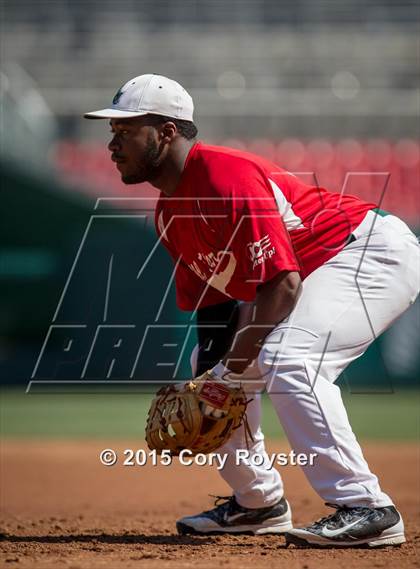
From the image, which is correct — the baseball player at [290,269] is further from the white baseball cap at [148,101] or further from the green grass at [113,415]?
the green grass at [113,415]

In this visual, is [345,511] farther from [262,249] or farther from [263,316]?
[262,249]

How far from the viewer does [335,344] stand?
378 cm

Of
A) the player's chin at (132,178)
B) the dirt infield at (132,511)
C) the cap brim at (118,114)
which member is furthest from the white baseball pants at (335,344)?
the cap brim at (118,114)

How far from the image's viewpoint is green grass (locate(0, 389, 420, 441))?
30.0 ft

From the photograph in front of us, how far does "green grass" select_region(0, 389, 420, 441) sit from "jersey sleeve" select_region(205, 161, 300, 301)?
17.8 feet

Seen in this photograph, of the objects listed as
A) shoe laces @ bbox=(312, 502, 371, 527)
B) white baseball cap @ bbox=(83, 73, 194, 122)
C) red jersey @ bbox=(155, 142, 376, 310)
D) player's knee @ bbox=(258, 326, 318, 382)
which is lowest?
shoe laces @ bbox=(312, 502, 371, 527)

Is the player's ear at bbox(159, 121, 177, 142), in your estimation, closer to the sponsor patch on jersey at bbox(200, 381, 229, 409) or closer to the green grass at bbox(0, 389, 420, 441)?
the sponsor patch on jersey at bbox(200, 381, 229, 409)

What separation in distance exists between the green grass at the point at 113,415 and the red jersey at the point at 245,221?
504cm

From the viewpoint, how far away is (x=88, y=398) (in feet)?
39.7

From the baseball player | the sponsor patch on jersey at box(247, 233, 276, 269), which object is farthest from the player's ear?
the sponsor patch on jersey at box(247, 233, 276, 269)

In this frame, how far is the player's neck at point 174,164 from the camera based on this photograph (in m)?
3.90

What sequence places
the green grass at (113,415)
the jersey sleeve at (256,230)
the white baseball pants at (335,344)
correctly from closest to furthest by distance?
1. the jersey sleeve at (256,230)
2. the white baseball pants at (335,344)
3. the green grass at (113,415)

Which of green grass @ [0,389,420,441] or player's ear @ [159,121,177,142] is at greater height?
green grass @ [0,389,420,441]

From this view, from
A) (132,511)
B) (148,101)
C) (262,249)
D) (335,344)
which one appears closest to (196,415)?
(335,344)
